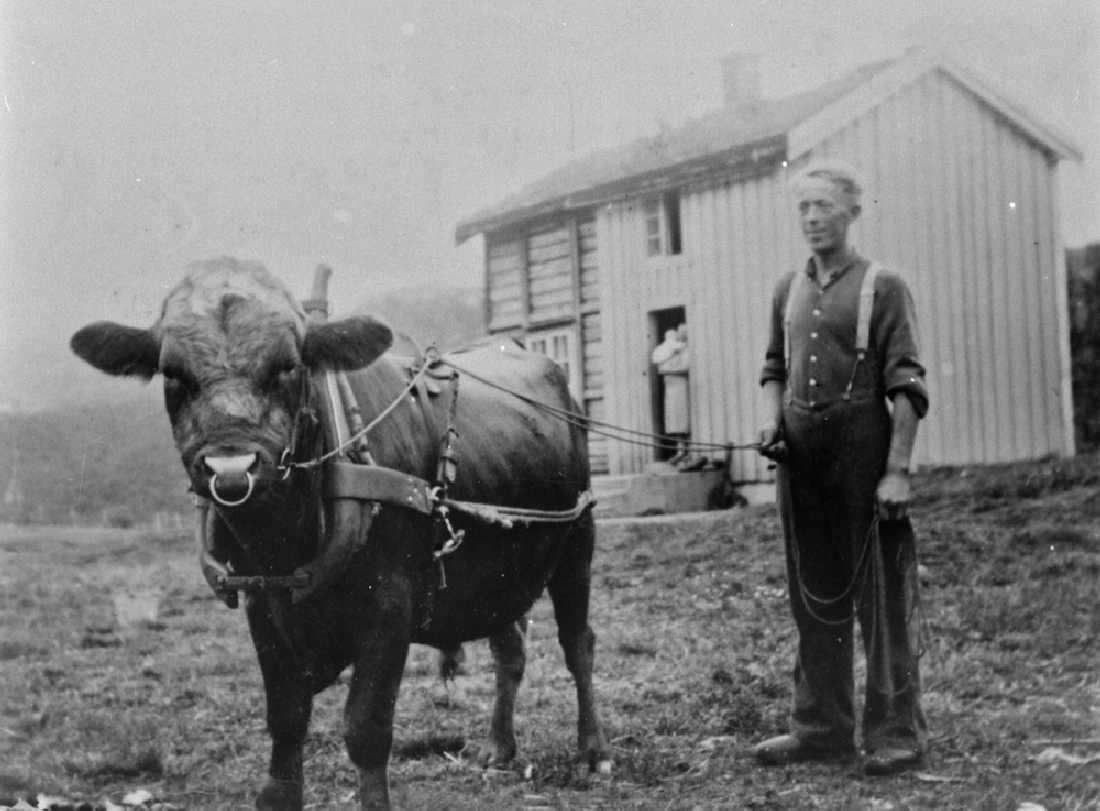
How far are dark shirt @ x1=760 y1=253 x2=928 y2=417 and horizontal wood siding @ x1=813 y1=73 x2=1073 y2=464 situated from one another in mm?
8439

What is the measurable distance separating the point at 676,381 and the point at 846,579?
9832 millimetres

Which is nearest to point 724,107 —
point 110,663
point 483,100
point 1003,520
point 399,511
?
point 1003,520

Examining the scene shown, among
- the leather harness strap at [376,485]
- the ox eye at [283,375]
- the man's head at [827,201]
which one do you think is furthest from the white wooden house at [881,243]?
the ox eye at [283,375]

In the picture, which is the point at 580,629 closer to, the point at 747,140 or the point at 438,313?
the point at 747,140

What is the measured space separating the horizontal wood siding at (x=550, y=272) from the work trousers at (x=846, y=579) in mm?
11487

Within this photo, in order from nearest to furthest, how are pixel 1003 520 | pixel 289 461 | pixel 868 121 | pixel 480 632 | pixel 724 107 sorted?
pixel 289 461 < pixel 480 632 < pixel 1003 520 < pixel 868 121 < pixel 724 107

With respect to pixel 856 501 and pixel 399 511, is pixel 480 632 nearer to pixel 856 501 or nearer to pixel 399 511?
pixel 399 511

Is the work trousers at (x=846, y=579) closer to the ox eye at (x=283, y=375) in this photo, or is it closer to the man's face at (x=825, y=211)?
the man's face at (x=825, y=211)

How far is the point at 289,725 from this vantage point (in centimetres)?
418

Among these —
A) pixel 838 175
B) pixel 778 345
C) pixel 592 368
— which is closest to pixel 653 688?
pixel 778 345

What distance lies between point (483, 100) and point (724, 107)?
36.3 feet

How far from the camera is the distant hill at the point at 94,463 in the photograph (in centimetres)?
1061

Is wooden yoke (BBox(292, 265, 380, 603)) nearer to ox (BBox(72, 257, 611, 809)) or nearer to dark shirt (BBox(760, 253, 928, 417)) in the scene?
ox (BBox(72, 257, 611, 809))

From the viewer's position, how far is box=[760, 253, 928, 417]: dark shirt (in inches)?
182
